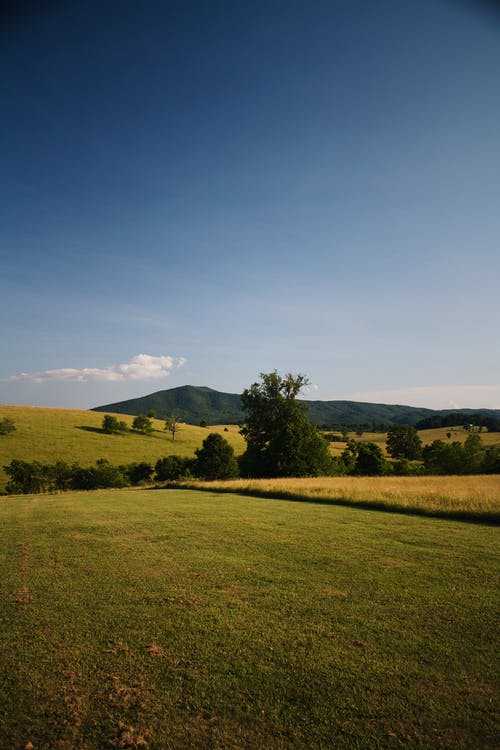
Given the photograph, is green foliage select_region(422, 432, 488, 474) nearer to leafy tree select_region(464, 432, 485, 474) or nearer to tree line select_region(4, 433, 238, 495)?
leafy tree select_region(464, 432, 485, 474)

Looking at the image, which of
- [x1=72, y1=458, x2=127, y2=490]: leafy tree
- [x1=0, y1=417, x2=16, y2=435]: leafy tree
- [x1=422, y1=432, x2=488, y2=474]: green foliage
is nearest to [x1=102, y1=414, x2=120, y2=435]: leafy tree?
[x1=0, y1=417, x2=16, y2=435]: leafy tree

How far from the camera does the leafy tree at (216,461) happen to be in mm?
50688

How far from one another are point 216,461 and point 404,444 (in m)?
60.0

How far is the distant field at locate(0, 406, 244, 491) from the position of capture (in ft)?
204

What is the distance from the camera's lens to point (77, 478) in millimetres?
50781

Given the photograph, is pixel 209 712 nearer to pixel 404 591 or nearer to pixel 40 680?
pixel 40 680

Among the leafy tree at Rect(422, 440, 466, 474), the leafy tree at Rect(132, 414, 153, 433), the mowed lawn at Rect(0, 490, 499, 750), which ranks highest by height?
the mowed lawn at Rect(0, 490, 499, 750)

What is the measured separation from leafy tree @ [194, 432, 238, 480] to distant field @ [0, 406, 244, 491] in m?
19.7

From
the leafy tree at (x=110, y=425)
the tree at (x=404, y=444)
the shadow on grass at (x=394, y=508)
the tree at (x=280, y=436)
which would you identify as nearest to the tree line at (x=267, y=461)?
the tree at (x=280, y=436)

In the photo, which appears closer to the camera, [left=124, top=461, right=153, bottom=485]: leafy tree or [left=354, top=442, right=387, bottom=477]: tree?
[left=124, top=461, right=153, bottom=485]: leafy tree

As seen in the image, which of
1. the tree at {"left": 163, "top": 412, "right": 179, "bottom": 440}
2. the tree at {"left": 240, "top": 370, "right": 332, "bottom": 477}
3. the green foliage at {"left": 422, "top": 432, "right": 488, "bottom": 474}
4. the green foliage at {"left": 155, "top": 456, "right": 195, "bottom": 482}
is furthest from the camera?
the tree at {"left": 163, "top": 412, "right": 179, "bottom": 440}

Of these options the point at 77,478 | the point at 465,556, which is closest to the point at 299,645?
the point at 465,556

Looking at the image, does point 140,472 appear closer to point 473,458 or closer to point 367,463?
point 367,463

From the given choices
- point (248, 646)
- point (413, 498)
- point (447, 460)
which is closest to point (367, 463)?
point (447, 460)
